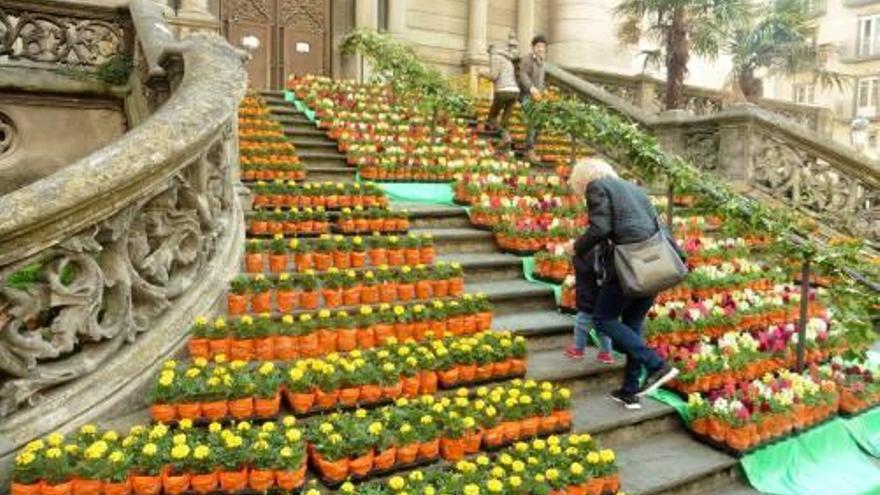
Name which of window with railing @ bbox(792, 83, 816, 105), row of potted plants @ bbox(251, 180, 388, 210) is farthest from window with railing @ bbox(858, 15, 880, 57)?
row of potted plants @ bbox(251, 180, 388, 210)

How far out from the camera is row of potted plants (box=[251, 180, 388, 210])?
745cm

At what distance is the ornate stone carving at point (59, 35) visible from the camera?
800cm

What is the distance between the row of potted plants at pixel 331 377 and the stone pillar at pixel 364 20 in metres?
13.0

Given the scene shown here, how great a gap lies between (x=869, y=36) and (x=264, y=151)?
42718 millimetres

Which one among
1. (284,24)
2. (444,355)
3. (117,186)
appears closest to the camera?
(117,186)

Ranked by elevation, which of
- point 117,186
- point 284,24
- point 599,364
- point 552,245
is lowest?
point 599,364

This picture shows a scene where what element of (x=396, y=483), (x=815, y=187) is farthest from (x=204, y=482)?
(x=815, y=187)

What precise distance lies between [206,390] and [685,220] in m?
7.02

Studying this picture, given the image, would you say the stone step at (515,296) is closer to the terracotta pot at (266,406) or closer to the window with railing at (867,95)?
the terracotta pot at (266,406)

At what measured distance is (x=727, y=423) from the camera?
4.94m

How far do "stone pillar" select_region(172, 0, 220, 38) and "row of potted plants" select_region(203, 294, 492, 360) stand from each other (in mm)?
9654

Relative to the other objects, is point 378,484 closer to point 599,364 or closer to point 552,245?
point 599,364

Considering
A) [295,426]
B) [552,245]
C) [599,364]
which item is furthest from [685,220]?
[295,426]

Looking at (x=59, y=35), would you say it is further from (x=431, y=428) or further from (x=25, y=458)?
(x=431, y=428)
